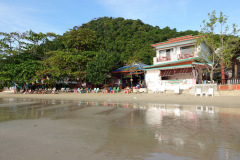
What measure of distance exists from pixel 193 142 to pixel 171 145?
0.68 metres

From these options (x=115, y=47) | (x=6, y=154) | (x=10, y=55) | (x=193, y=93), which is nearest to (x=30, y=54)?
(x=10, y=55)

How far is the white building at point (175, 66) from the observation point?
2072cm

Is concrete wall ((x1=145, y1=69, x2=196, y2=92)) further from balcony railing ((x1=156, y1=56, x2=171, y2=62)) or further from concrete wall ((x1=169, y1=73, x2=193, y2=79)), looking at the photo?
balcony railing ((x1=156, y1=56, x2=171, y2=62))

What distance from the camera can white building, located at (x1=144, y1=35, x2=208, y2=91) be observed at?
68.0ft

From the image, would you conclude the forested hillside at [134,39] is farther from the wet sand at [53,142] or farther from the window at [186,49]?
the wet sand at [53,142]

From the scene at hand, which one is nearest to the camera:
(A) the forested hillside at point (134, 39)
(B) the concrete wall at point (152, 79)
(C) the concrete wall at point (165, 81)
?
(C) the concrete wall at point (165, 81)

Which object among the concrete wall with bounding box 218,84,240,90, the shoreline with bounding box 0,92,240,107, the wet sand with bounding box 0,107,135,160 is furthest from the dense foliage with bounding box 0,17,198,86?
the wet sand with bounding box 0,107,135,160

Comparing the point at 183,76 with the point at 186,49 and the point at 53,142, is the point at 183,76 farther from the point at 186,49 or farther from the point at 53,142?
the point at 53,142

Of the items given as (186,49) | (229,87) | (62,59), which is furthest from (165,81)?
(62,59)

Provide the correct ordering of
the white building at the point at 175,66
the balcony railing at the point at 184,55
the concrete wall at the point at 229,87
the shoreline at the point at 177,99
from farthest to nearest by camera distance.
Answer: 1. the balcony railing at the point at 184,55
2. the white building at the point at 175,66
3. the concrete wall at the point at 229,87
4. the shoreline at the point at 177,99

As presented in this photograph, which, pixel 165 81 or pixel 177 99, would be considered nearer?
pixel 177 99

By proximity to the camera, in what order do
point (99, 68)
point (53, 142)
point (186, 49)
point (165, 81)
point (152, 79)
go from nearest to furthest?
point (53, 142)
point (165, 81)
point (152, 79)
point (186, 49)
point (99, 68)

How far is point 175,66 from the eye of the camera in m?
21.3

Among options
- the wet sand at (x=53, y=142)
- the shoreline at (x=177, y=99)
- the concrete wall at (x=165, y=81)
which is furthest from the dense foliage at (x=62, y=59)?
the wet sand at (x=53, y=142)
